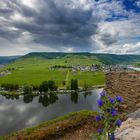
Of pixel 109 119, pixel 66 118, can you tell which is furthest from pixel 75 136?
pixel 109 119

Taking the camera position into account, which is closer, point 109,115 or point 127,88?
point 109,115

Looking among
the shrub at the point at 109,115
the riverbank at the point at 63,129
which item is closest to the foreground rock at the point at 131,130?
the shrub at the point at 109,115

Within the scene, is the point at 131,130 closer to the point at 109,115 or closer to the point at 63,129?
the point at 109,115

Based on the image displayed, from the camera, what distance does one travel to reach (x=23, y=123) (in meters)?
56.3

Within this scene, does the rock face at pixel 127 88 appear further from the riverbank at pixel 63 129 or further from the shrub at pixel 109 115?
the shrub at pixel 109 115

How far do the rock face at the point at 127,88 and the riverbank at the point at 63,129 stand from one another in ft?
10.3

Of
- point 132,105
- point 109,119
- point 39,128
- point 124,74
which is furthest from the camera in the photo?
point 39,128

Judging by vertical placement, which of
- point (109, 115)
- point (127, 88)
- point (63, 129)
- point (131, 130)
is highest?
point (109, 115)

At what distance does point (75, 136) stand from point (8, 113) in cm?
5900

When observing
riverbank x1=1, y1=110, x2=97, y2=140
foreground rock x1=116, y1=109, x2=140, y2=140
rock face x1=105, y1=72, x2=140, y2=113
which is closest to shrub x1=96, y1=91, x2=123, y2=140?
foreground rock x1=116, y1=109, x2=140, y2=140

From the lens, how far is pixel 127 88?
563 inches

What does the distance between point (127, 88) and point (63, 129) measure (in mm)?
5444

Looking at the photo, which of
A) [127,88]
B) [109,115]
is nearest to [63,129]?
[127,88]

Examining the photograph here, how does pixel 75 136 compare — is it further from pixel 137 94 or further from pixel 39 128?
pixel 137 94
